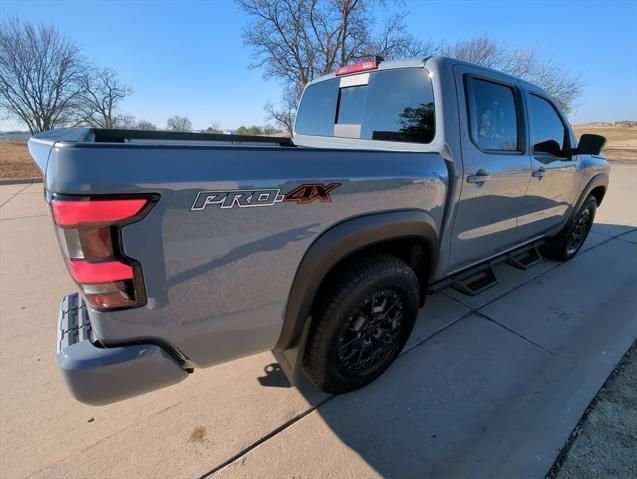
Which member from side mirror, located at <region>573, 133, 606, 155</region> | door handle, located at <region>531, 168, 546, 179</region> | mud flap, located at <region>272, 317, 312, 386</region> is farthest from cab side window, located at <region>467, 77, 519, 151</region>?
mud flap, located at <region>272, 317, 312, 386</region>

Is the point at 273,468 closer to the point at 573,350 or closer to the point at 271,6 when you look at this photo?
the point at 573,350

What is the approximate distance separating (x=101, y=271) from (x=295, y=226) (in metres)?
0.74

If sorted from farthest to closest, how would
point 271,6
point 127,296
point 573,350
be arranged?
point 271,6 < point 573,350 < point 127,296

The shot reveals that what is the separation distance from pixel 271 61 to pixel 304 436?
19.1m

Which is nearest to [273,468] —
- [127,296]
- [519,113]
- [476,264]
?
[127,296]

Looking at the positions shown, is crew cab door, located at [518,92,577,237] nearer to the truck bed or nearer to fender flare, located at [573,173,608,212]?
fender flare, located at [573,173,608,212]

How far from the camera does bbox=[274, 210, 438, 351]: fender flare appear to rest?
1562mm

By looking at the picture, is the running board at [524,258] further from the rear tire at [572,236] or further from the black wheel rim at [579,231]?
the black wheel rim at [579,231]

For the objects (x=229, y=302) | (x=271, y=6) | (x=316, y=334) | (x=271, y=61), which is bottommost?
(x=316, y=334)

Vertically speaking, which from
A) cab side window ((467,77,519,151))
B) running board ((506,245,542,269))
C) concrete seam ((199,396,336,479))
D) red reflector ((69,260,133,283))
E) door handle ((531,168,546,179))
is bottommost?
concrete seam ((199,396,336,479))

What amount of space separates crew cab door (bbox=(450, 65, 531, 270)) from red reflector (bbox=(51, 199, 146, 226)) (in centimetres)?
202

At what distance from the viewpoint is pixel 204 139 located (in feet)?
9.85

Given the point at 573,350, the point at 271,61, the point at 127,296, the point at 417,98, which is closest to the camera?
the point at 127,296

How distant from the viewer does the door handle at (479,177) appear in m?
2.30
